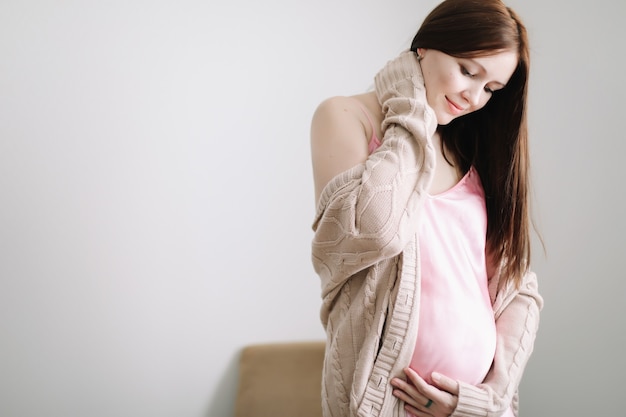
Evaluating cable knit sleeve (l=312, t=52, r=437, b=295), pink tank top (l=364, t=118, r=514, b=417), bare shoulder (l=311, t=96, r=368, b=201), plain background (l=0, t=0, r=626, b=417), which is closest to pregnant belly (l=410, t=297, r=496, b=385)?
pink tank top (l=364, t=118, r=514, b=417)

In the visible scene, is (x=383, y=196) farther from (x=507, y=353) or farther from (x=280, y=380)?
(x=280, y=380)

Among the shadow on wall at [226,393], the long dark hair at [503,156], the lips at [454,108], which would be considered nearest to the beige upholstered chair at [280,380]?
the shadow on wall at [226,393]

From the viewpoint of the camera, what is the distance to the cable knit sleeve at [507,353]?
99cm

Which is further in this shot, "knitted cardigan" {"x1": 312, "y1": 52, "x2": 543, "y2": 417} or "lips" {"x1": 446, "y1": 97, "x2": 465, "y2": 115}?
"lips" {"x1": 446, "y1": 97, "x2": 465, "y2": 115}

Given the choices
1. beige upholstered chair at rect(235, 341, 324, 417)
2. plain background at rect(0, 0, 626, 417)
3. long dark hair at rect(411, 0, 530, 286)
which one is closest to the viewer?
long dark hair at rect(411, 0, 530, 286)

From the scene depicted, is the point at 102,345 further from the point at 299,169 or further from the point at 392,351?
the point at 392,351

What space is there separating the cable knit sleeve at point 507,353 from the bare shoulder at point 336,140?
0.46 m

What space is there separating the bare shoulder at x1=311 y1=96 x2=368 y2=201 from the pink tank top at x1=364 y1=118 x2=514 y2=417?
0.16ft

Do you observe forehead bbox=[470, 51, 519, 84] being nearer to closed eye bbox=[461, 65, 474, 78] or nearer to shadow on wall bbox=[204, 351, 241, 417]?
closed eye bbox=[461, 65, 474, 78]

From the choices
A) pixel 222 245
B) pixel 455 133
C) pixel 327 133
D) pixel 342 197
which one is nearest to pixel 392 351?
pixel 342 197

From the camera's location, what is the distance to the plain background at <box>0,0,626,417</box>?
1477mm

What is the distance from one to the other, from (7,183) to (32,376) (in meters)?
0.56

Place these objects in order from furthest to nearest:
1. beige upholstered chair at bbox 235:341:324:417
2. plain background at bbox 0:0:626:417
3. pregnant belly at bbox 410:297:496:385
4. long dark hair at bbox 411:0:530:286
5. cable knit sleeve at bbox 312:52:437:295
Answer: beige upholstered chair at bbox 235:341:324:417 → plain background at bbox 0:0:626:417 → long dark hair at bbox 411:0:530:286 → pregnant belly at bbox 410:297:496:385 → cable knit sleeve at bbox 312:52:437:295

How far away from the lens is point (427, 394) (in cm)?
94
